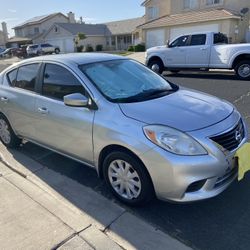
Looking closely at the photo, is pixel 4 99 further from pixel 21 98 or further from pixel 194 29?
pixel 194 29

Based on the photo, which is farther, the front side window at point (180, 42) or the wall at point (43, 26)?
the wall at point (43, 26)

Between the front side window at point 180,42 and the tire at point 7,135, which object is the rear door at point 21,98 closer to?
the tire at point 7,135

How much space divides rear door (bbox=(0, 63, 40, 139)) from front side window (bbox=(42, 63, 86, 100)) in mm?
243

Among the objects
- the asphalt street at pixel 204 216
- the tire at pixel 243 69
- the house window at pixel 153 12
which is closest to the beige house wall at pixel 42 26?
the house window at pixel 153 12

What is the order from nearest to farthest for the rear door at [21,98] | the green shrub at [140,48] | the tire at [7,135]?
the rear door at [21,98] → the tire at [7,135] → the green shrub at [140,48]

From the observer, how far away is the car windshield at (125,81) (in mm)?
3229

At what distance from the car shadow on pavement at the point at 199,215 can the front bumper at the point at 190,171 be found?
0.29 meters

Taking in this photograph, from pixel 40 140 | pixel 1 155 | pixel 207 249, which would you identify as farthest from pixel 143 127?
pixel 1 155

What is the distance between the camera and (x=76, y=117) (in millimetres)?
3236

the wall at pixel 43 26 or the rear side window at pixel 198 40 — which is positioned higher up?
the wall at pixel 43 26

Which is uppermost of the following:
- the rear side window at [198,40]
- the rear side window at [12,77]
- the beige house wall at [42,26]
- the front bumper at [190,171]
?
the beige house wall at [42,26]

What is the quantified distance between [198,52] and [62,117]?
358 inches

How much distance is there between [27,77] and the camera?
4168 mm

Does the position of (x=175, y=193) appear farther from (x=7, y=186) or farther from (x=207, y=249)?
(x=7, y=186)
